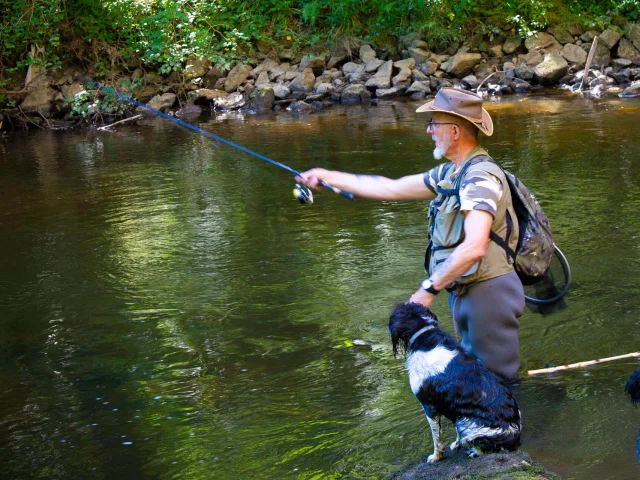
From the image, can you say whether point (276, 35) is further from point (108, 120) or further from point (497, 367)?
point (497, 367)

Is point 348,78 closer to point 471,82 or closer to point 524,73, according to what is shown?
point 471,82

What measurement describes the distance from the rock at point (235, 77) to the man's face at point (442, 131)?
19164mm

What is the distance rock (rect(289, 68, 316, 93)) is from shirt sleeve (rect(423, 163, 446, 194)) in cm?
1789

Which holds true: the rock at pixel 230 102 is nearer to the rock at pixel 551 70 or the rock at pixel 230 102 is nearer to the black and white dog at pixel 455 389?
the rock at pixel 551 70

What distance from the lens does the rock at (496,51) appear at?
2259cm

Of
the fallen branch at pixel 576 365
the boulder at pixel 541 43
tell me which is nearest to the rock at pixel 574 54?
the boulder at pixel 541 43

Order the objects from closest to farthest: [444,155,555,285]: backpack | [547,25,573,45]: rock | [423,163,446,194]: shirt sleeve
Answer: [444,155,555,285]: backpack < [423,163,446,194]: shirt sleeve < [547,25,573,45]: rock

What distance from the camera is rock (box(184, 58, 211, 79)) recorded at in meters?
22.7

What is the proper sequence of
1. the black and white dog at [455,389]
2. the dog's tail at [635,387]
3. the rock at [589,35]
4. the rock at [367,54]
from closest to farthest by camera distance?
the dog's tail at [635,387] < the black and white dog at [455,389] < the rock at [589,35] < the rock at [367,54]

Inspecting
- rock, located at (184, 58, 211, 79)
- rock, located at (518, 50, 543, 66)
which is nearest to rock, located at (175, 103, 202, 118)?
rock, located at (184, 58, 211, 79)

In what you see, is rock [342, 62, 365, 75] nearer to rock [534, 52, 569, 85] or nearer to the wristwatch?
rock [534, 52, 569, 85]

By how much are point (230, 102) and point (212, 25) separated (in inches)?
106

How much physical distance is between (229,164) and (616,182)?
6.55 meters

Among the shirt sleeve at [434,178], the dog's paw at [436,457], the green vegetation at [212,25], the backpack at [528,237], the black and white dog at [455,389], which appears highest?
the green vegetation at [212,25]
